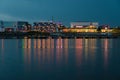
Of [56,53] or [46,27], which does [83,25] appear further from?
[56,53]

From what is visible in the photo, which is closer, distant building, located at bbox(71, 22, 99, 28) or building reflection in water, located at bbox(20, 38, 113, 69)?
building reflection in water, located at bbox(20, 38, 113, 69)

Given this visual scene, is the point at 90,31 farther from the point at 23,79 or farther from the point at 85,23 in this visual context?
the point at 23,79

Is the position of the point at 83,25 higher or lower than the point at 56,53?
higher

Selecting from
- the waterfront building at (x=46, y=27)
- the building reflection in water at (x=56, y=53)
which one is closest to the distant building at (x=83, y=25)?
the waterfront building at (x=46, y=27)

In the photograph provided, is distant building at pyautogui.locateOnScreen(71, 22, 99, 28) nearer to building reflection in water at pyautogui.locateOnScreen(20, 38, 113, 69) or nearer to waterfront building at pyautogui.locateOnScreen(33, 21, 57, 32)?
waterfront building at pyautogui.locateOnScreen(33, 21, 57, 32)

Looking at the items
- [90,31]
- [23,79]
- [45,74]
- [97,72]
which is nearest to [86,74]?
[97,72]

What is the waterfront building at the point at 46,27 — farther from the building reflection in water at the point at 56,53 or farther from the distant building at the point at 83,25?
the building reflection in water at the point at 56,53

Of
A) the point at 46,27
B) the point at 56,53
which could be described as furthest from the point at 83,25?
the point at 56,53

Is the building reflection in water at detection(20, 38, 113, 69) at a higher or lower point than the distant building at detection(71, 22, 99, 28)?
lower

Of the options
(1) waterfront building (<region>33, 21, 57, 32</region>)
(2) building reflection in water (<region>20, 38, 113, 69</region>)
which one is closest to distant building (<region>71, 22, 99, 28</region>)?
(1) waterfront building (<region>33, 21, 57, 32</region>)

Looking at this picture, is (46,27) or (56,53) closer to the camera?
(56,53)

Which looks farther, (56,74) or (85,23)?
(85,23)

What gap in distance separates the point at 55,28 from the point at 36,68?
491ft

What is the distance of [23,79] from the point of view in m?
13.7
